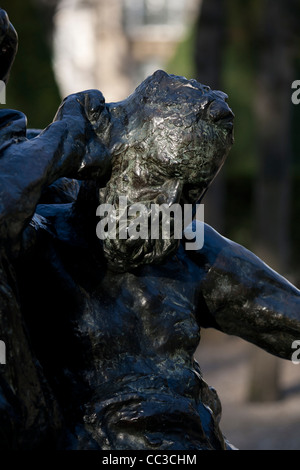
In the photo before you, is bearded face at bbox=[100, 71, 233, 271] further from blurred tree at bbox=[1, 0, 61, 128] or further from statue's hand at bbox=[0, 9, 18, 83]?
blurred tree at bbox=[1, 0, 61, 128]

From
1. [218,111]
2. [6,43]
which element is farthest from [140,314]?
[6,43]

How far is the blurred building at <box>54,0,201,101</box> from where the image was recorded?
33.7 m

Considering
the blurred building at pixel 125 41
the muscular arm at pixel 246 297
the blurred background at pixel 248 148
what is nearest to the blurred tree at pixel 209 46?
the blurred background at pixel 248 148

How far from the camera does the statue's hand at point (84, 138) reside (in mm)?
1806

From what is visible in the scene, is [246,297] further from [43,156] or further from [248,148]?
[248,148]

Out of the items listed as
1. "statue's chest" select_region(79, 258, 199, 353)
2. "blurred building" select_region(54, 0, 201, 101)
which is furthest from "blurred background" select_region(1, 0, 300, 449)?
"blurred building" select_region(54, 0, 201, 101)

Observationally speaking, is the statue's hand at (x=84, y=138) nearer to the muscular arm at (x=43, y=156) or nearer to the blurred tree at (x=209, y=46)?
the muscular arm at (x=43, y=156)

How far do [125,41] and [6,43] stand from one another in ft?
107

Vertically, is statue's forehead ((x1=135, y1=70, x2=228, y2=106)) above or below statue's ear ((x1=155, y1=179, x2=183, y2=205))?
above

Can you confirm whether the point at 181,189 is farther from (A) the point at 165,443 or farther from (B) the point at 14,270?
(A) the point at 165,443

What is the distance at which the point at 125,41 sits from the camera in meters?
33.9

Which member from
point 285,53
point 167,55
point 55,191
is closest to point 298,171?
point 285,53

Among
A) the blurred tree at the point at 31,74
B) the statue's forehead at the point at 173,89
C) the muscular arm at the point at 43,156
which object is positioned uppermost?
the blurred tree at the point at 31,74

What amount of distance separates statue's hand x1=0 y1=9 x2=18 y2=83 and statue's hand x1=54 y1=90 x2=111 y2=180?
0.70 ft
